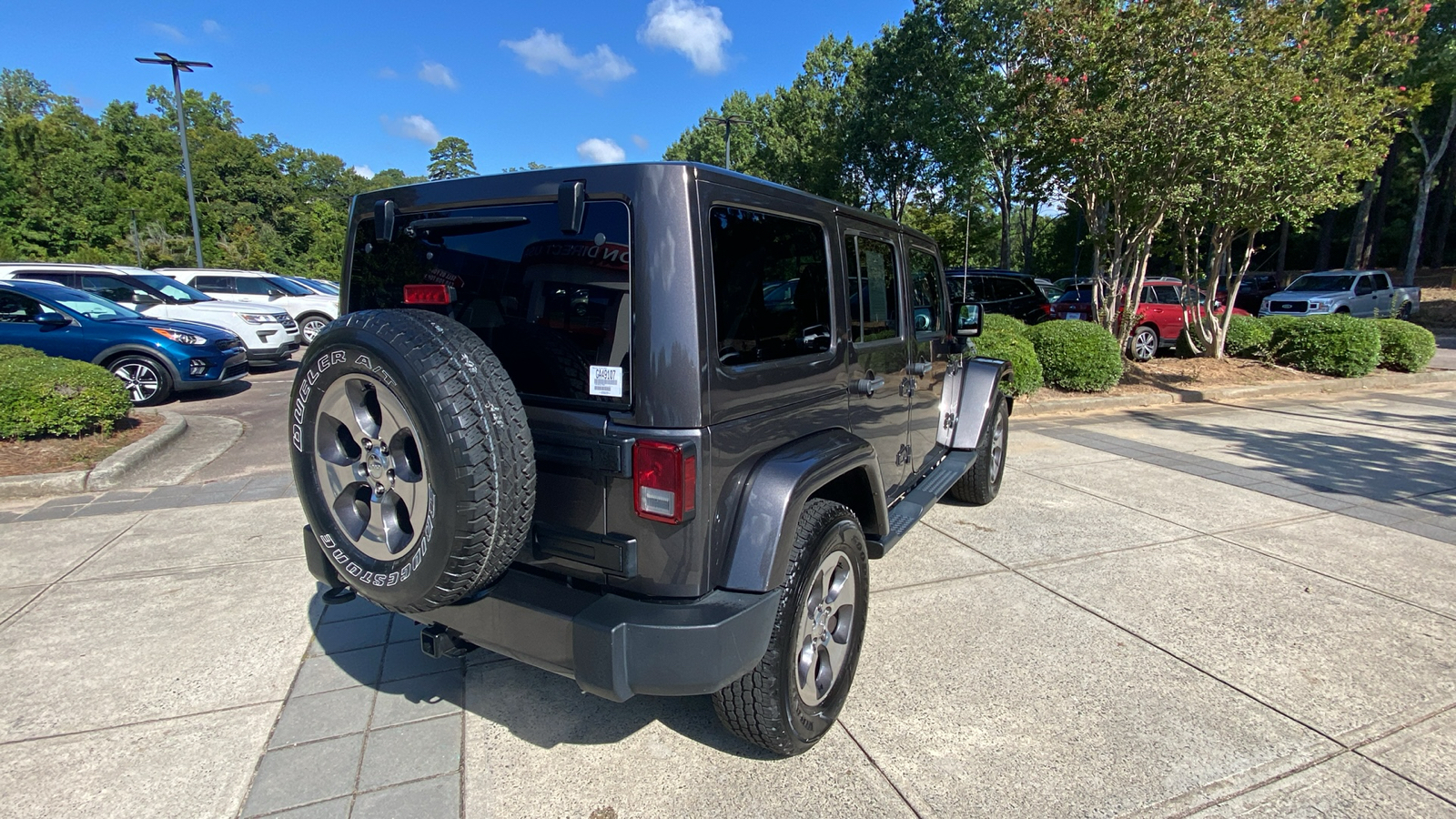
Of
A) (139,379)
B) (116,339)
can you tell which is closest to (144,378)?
(139,379)

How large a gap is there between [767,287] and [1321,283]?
24.0 metres

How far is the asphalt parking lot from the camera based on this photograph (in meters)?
2.26

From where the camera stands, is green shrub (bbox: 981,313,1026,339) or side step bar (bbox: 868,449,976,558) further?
green shrub (bbox: 981,313,1026,339)

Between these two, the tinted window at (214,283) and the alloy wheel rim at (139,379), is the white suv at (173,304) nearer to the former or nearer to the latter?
the tinted window at (214,283)

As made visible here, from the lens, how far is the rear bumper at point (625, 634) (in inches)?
76.3

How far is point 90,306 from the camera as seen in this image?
8672 mm

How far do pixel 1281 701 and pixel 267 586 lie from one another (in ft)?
15.6

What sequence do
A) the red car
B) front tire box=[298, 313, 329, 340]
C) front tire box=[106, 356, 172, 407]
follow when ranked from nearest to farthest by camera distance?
1. front tire box=[106, 356, 172, 407]
2. the red car
3. front tire box=[298, 313, 329, 340]

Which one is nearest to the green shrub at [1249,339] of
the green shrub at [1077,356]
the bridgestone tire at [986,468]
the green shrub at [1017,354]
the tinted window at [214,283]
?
the green shrub at [1077,356]

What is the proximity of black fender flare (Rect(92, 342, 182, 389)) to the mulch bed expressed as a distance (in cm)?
221

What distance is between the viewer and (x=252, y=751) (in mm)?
2439

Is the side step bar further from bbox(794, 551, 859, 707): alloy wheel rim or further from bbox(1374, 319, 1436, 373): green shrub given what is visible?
bbox(1374, 319, 1436, 373): green shrub

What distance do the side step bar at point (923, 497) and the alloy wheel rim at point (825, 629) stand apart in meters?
0.39

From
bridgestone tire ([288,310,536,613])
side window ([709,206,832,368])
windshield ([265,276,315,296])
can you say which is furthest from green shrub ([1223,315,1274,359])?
windshield ([265,276,315,296])
